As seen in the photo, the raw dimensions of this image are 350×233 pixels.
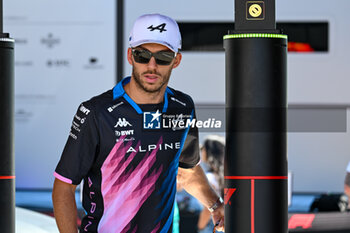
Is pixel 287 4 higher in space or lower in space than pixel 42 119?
higher

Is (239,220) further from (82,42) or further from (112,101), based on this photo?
(82,42)

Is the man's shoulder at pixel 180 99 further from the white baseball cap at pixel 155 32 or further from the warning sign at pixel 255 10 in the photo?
the warning sign at pixel 255 10

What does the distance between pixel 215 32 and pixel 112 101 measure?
404 cm

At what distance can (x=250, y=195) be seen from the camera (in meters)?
1.73

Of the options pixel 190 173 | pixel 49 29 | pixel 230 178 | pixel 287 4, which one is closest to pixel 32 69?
pixel 49 29

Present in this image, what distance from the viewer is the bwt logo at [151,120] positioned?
1974 millimetres

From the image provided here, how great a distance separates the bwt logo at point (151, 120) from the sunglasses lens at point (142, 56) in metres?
0.16

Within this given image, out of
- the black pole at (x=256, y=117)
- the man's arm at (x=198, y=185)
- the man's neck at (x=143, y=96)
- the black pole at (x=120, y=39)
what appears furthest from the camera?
the black pole at (x=120, y=39)

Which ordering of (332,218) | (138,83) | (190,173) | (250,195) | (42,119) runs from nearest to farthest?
(250,195) → (138,83) → (190,173) → (332,218) → (42,119)

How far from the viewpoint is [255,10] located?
5.69 ft

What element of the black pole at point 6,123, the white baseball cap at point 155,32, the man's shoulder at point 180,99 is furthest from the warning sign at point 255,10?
the black pole at point 6,123

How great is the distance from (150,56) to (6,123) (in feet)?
1.49

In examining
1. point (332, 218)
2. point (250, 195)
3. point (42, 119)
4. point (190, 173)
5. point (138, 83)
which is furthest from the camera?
point (42, 119)

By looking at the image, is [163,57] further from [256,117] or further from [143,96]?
[256,117]
